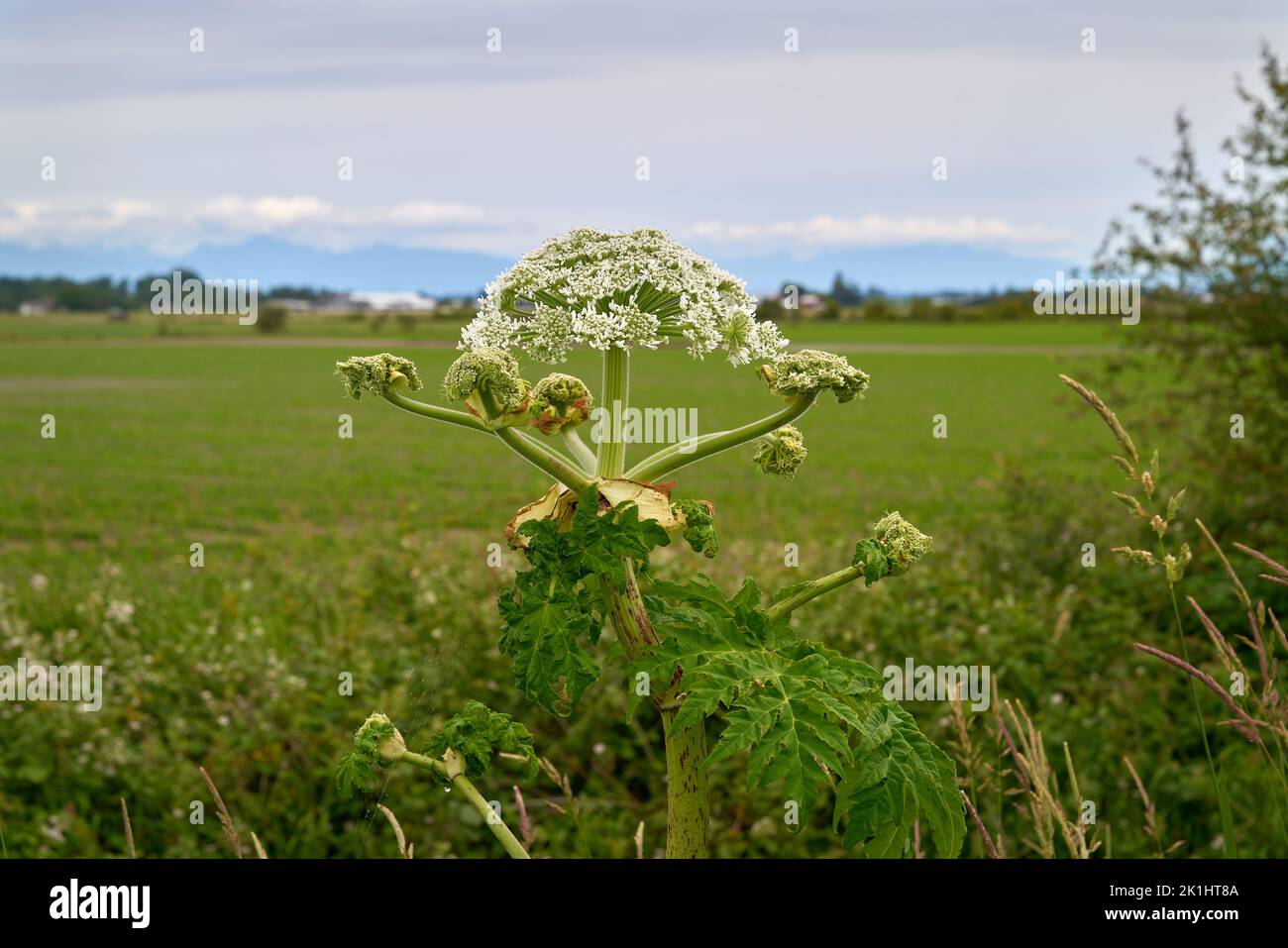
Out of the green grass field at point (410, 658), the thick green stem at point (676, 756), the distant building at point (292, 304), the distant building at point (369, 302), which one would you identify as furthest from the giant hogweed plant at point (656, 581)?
the distant building at point (292, 304)

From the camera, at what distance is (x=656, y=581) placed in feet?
5.66

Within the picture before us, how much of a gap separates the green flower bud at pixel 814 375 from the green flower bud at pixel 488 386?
0.37 metres

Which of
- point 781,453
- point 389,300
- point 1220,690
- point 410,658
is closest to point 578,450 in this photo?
point 781,453

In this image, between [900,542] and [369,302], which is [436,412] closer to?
[900,542]

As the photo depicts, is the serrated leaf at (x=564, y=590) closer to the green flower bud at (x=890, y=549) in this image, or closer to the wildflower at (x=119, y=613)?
the green flower bud at (x=890, y=549)

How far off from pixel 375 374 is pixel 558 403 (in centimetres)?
26

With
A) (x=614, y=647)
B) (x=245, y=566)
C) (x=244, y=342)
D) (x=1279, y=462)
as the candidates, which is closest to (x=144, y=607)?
(x=245, y=566)

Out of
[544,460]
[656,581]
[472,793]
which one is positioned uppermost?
[544,460]

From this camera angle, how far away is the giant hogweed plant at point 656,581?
1.53 meters

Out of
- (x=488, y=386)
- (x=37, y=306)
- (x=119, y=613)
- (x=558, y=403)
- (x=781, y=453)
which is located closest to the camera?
(x=488, y=386)

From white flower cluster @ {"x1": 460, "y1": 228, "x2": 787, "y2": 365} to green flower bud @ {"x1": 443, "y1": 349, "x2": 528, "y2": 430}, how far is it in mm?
122

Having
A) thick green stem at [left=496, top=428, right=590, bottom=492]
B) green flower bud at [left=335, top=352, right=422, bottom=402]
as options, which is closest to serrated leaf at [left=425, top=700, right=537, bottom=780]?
thick green stem at [left=496, top=428, right=590, bottom=492]
